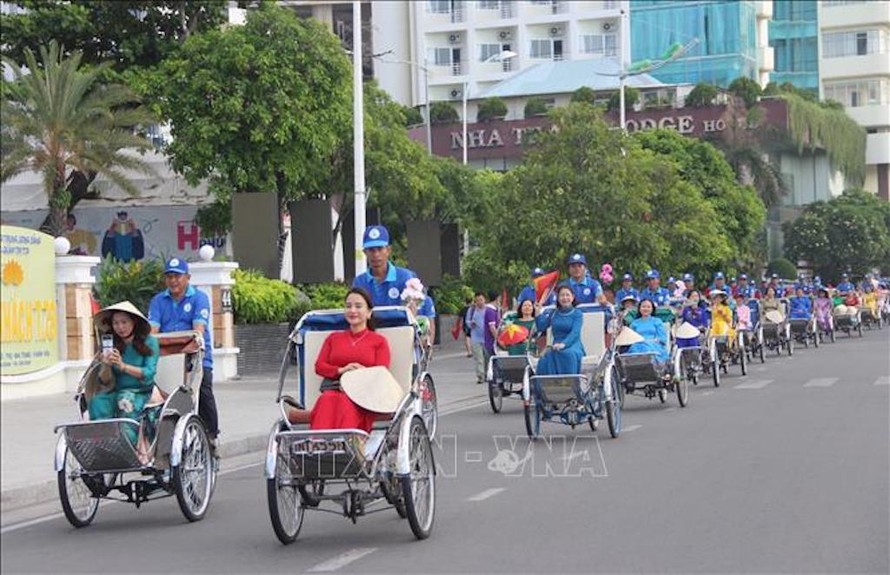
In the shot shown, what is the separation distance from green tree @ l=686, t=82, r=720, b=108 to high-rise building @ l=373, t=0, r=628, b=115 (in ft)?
65.3

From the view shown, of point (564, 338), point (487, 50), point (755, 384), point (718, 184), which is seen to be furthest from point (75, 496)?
point (487, 50)

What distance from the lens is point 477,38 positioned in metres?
102

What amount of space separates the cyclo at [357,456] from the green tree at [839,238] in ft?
234

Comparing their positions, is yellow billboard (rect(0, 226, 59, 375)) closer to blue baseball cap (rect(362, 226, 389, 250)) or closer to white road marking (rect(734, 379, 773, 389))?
blue baseball cap (rect(362, 226, 389, 250))

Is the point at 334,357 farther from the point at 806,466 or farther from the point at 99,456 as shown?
the point at 806,466

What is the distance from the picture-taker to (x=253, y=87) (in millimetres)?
37312

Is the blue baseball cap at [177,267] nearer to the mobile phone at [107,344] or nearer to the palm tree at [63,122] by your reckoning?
the mobile phone at [107,344]

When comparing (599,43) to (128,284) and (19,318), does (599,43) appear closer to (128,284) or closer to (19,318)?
(128,284)

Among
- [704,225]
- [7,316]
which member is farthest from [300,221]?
[7,316]

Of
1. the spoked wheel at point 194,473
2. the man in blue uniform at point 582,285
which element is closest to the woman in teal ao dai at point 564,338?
the man in blue uniform at point 582,285

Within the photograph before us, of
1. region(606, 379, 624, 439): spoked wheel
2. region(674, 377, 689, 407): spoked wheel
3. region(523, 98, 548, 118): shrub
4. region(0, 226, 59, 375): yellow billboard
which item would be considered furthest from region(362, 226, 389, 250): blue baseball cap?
region(523, 98, 548, 118): shrub

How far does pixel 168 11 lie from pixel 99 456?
32.4 m

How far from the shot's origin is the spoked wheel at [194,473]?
11367 mm

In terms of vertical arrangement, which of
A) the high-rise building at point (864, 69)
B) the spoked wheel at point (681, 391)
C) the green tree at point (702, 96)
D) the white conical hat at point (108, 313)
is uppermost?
the high-rise building at point (864, 69)
